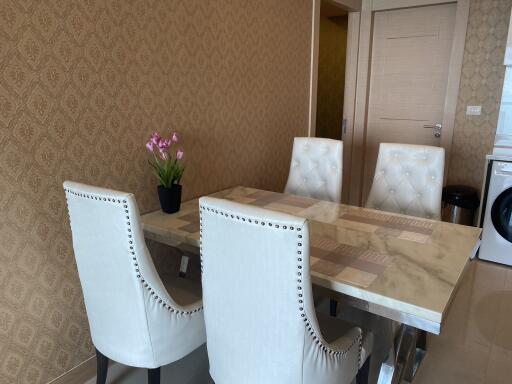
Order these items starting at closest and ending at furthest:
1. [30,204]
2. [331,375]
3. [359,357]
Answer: [331,375]
[359,357]
[30,204]

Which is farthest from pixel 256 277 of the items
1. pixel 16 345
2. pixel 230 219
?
pixel 16 345

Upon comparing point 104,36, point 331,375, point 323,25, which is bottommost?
point 331,375

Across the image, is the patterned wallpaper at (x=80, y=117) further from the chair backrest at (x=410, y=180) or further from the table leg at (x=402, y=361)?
the table leg at (x=402, y=361)

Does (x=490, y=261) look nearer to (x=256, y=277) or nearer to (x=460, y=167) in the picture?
(x=460, y=167)

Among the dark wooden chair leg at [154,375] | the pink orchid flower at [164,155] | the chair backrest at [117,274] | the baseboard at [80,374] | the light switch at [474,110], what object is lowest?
the baseboard at [80,374]

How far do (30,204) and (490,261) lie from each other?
3338 mm

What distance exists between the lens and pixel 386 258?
1.46 metres

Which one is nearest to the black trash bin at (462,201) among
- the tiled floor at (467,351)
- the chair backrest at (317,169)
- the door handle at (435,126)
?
the door handle at (435,126)

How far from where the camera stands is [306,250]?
1021 millimetres

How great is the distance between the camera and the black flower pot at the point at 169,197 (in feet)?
6.46

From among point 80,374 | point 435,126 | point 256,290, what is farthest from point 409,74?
point 80,374

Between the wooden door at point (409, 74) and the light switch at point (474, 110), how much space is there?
254 mm

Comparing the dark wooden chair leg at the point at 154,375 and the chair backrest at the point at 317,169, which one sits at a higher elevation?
the chair backrest at the point at 317,169

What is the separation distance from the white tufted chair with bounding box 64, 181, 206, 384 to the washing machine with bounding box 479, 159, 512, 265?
2.62 metres
